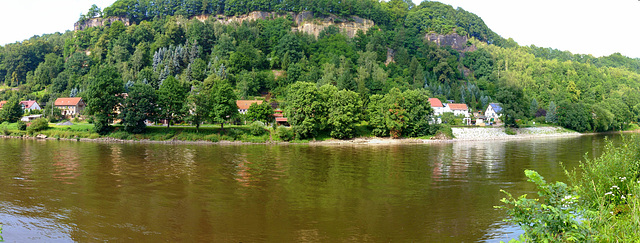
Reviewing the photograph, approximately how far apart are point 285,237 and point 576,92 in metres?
108

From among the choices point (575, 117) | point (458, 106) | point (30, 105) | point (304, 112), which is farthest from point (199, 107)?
point (575, 117)

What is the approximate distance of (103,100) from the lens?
54219 millimetres

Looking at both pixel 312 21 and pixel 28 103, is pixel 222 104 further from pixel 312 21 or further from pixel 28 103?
pixel 312 21

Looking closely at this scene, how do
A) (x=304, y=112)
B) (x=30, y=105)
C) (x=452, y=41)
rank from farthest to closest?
(x=452, y=41) < (x=30, y=105) < (x=304, y=112)

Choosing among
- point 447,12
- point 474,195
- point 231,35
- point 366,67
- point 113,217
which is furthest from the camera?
point 447,12

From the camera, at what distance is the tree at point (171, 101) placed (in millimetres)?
56312

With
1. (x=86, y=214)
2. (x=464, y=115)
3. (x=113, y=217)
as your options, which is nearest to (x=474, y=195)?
(x=113, y=217)

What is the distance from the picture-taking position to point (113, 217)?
707 inches

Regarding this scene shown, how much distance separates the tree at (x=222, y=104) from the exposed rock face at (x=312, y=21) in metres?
65.6

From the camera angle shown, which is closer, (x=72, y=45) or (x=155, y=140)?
(x=155, y=140)

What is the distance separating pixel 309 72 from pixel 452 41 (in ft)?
209

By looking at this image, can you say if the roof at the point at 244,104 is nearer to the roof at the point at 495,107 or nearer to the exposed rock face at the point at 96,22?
the roof at the point at 495,107

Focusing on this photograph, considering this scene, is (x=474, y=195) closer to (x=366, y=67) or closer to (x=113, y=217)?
(x=113, y=217)

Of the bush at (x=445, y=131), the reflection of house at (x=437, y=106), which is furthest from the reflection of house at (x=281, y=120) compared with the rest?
the reflection of house at (x=437, y=106)
